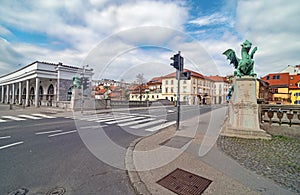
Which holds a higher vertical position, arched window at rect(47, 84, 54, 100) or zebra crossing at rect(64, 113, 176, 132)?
arched window at rect(47, 84, 54, 100)

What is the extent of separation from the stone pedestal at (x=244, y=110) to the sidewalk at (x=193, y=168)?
2.10 meters

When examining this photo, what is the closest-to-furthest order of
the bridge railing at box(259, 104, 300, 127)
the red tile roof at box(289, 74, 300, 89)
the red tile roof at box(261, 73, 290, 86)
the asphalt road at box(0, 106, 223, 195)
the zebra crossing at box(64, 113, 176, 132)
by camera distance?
1. the asphalt road at box(0, 106, 223, 195)
2. the bridge railing at box(259, 104, 300, 127)
3. the zebra crossing at box(64, 113, 176, 132)
4. the red tile roof at box(289, 74, 300, 89)
5. the red tile roof at box(261, 73, 290, 86)

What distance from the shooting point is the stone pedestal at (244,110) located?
680 cm

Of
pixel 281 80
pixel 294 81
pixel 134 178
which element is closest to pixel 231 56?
pixel 134 178

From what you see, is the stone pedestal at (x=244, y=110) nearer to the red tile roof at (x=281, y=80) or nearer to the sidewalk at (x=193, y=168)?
the sidewalk at (x=193, y=168)

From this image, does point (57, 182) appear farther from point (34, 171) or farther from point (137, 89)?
point (137, 89)

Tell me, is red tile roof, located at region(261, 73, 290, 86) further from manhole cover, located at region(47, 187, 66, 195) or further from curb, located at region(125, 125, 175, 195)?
manhole cover, located at region(47, 187, 66, 195)

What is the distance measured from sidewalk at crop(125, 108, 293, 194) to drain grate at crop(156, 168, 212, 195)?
103 millimetres

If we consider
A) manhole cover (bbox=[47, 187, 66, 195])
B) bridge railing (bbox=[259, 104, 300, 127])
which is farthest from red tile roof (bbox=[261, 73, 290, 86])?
manhole cover (bbox=[47, 187, 66, 195])

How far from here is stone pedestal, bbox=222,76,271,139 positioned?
6.80m

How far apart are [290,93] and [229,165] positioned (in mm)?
59142

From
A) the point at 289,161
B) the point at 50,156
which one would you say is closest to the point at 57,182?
the point at 50,156

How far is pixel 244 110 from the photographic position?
7004 millimetres

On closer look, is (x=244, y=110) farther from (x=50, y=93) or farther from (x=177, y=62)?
(x=50, y=93)
